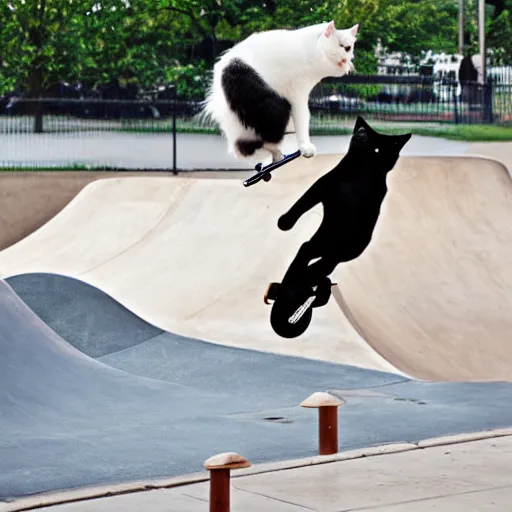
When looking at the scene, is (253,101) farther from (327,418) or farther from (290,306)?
(327,418)

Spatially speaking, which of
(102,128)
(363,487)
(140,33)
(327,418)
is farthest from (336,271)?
(140,33)

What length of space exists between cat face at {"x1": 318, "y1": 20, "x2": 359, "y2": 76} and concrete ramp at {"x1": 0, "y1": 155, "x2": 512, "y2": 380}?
10281mm

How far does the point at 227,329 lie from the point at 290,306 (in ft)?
35.9

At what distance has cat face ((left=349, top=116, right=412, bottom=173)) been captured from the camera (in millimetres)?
5527

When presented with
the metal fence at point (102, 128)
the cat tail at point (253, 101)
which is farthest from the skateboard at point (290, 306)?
the metal fence at point (102, 128)

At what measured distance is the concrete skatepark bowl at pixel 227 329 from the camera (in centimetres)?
1166

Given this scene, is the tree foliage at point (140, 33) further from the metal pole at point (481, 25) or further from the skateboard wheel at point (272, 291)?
the skateboard wheel at point (272, 291)

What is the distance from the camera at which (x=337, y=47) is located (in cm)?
515

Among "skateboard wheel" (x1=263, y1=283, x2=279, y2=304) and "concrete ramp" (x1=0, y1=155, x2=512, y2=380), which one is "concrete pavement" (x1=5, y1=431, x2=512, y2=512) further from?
"concrete ramp" (x1=0, y1=155, x2=512, y2=380)

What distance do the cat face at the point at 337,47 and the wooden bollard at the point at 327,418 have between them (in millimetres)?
5973

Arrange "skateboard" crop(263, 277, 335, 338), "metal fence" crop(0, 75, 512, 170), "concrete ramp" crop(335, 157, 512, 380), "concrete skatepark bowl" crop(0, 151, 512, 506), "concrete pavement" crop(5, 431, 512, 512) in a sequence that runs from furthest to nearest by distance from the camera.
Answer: "metal fence" crop(0, 75, 512, 170) → "concrete ramp" crop(335, 157, 512, 380) → "concrete skatepark bowl" crop(0, 151, 512, 506) → "concrete pavement" crop(5, 431, 512, 512) → "skateboard" crop(263, 277, 335, 338)

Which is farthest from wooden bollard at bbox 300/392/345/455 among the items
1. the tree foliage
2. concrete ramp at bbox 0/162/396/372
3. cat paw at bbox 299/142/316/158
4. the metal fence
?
the tree foliage

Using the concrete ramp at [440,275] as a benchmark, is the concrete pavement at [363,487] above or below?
below

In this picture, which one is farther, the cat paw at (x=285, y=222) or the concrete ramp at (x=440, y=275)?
the concrete ramp at (x=440, y=275)
